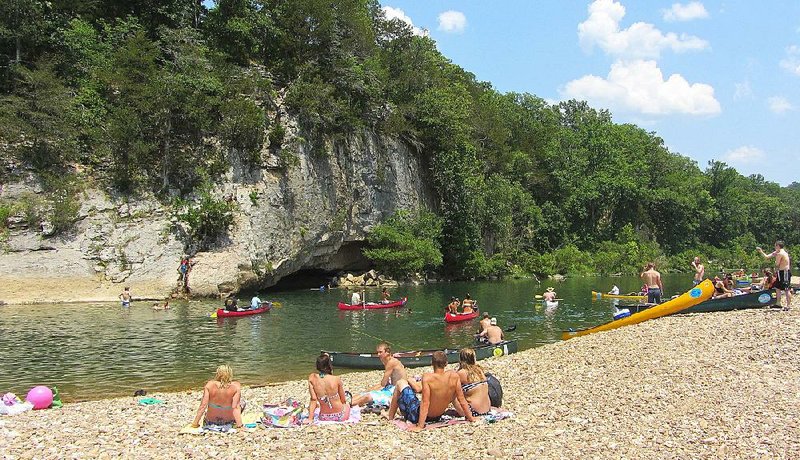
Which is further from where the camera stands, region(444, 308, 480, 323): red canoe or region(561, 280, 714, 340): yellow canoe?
region(444, 308, 480, 323): red canoe

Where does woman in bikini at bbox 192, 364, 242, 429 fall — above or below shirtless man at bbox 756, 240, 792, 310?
below

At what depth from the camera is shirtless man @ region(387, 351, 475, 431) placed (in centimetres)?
919

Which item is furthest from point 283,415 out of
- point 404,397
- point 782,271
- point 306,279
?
point 306,279

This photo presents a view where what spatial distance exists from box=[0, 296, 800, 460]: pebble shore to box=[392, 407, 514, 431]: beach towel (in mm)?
162

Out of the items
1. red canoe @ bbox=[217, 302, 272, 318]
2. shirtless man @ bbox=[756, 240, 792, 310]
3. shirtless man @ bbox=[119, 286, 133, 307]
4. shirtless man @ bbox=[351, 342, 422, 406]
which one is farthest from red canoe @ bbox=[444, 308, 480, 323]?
shirtless man @ bbox=[119, 286, 133, 307]

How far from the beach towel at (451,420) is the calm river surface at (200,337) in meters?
7.48

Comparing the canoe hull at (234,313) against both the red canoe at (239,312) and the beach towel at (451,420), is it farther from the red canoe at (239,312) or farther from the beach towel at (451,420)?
the beach towel at (451,420)

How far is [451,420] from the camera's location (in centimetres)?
939

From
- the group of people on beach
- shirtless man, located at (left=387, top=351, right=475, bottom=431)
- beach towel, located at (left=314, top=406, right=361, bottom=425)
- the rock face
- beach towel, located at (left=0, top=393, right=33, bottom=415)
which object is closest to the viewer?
shirtless man, located at (left=387, top=351, right=475, bottom=431)

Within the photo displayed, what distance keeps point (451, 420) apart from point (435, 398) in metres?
→ 0.49

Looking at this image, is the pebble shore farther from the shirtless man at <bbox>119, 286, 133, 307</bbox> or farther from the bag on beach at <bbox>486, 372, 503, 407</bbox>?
the shirtless man at <bbox>119, 286, 133, 307</bbox>

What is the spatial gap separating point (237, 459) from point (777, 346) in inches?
488

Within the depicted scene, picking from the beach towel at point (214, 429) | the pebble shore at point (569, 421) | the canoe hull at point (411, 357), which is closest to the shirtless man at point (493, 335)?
the canoe hull at point (411, 357)

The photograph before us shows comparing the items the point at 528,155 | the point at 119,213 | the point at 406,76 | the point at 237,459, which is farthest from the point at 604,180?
the point at 237,459
